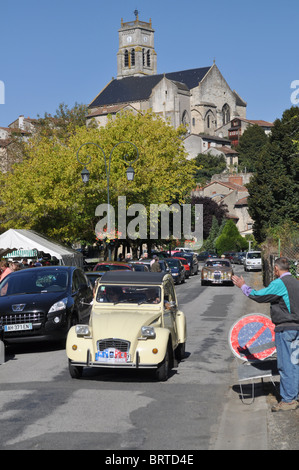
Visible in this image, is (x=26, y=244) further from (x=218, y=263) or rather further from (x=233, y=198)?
(x=233, y=198)

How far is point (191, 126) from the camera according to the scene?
180m

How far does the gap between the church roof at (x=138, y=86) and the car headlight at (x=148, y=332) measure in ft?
572

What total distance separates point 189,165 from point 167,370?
1912 inches

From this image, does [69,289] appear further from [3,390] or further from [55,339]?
[3,390]

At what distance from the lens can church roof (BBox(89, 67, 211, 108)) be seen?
184625 mm

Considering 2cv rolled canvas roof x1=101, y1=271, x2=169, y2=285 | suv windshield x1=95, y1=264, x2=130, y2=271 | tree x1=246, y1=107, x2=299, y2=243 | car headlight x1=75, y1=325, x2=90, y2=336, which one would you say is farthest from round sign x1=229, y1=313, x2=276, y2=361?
tree x1=246, y1=107, x2=299, y2=243

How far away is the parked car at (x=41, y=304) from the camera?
1405 centimetres

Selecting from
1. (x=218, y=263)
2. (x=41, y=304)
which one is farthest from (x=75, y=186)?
(x=41, y=304)

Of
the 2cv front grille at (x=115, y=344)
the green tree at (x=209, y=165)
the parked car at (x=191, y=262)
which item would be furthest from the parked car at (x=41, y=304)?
the green tree at (x=209, y=165)

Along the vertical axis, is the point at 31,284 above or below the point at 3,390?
above

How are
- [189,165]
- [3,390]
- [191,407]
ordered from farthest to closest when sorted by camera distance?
1. [189,165]
2. [3,390]
3. [191,407]

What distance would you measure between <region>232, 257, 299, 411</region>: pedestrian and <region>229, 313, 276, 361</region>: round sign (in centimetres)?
81

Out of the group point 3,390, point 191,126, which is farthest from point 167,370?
point 191,126

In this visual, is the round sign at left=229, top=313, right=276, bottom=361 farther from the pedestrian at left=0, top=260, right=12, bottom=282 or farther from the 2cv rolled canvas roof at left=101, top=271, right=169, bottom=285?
the pedestrian at left=0, top=260, right=12, bottom=282
